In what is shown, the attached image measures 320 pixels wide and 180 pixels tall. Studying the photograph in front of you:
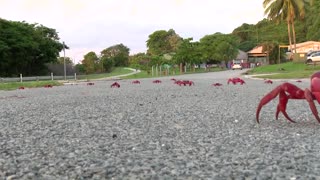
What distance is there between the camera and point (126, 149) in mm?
4488

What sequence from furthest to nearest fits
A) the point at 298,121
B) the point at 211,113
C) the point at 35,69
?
the point at 35,69 → the point at 211,113 → the point at 298,121

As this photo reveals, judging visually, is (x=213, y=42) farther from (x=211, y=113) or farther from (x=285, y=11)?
Result: (x=211, y=113)

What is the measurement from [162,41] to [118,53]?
17017 mm

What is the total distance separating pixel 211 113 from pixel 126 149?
12.1ft

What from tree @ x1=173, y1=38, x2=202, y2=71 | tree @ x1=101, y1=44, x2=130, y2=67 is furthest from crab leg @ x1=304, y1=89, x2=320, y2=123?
tree @ x1=101, y1=44, x2=130, y2=67

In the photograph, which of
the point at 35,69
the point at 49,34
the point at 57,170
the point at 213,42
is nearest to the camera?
the point at 57,170

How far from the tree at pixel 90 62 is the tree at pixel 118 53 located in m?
20.5

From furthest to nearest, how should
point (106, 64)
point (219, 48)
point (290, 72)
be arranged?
point (106, 64), point (219, 48), point (290, 72)

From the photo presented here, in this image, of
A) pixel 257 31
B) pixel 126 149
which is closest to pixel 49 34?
pixel 257 31

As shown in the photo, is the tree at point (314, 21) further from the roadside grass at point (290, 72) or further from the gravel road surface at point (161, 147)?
the gravel road surface at point (161, 147)

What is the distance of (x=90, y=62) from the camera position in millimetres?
72625

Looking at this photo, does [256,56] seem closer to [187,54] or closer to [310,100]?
[187,54]

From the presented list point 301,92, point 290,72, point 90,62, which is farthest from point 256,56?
point 301,92

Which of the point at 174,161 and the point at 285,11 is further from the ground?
the point at 285,11
